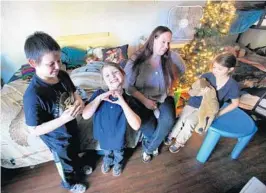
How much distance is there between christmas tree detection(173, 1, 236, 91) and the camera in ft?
6.37

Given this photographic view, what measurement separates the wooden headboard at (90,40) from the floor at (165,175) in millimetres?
1243

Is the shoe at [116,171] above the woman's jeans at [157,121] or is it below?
below

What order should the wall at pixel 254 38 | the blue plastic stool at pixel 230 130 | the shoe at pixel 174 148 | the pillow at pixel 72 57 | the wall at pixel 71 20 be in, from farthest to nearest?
the wall at pixel 254 38 → the pillow at pixel 72 57 → the wall at pixel 71 20 → the shoe at pixel 174 148 → the blue plastic stool at pixel 230 130

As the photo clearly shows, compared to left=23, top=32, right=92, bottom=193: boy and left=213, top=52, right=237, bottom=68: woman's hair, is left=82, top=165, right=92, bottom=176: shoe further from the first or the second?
left=213, top=52, right=237, bottom=68: woman's hair

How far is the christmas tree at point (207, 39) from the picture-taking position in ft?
6.37

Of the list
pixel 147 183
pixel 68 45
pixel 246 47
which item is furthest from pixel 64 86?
pixel 246 47

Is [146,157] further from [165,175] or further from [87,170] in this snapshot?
[87,170]

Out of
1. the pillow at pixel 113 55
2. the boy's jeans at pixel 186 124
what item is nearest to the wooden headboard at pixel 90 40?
the pillow at pixel 113 55

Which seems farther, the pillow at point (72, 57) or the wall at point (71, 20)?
the pillow at point (72, 57)

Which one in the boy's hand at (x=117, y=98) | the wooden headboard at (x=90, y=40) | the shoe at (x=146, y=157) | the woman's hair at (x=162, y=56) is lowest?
the shoe at (x=146, y=157)

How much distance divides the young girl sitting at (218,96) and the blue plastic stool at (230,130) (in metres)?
0.10

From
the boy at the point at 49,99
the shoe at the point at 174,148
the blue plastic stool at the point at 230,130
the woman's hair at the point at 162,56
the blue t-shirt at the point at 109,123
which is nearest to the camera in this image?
the boy at the point at 49,99

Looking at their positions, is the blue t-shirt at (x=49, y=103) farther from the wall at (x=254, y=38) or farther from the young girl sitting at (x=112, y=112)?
the wall at (x=254, y=38)

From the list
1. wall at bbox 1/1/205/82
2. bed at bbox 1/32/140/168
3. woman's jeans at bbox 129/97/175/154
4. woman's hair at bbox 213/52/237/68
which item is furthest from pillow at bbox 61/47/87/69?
woman's hair at bbox 213/52/237/68
